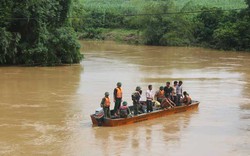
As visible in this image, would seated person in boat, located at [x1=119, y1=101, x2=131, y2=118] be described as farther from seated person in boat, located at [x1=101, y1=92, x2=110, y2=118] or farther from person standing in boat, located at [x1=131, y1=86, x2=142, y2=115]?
person standing in boat, located at [x1=131, y1=86, x2=142, y2=115]

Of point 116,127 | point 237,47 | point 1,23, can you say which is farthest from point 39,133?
point 237,47

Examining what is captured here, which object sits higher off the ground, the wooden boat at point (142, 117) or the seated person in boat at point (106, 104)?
the seated person in boat at point (106, 104)

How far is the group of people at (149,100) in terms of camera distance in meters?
17.1

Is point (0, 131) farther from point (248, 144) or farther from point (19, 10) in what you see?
point (19, 10)

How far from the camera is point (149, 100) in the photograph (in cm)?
1819

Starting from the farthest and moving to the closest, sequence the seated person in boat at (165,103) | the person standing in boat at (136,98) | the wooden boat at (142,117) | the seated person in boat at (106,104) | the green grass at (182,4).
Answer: the green grass at (182,4), the seated person in boat at (165,103), the person standing in boat at (136,98), the wooden boat at (142,117), the seated person in boat at (106,104)

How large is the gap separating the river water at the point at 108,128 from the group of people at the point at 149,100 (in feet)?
1.96

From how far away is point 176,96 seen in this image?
1989cm

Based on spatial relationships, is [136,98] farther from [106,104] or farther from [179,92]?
[179,92]

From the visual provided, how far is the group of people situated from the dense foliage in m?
16.1

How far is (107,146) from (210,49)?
140ft

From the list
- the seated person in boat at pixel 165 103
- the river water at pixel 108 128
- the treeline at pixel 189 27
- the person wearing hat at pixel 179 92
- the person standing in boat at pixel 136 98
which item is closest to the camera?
the river water at pixel 108 128

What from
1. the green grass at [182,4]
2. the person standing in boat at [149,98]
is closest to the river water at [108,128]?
the person standing in boat at [149,98]

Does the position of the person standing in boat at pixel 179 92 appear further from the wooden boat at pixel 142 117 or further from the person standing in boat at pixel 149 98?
the person standing in boat at pixel 149 98
